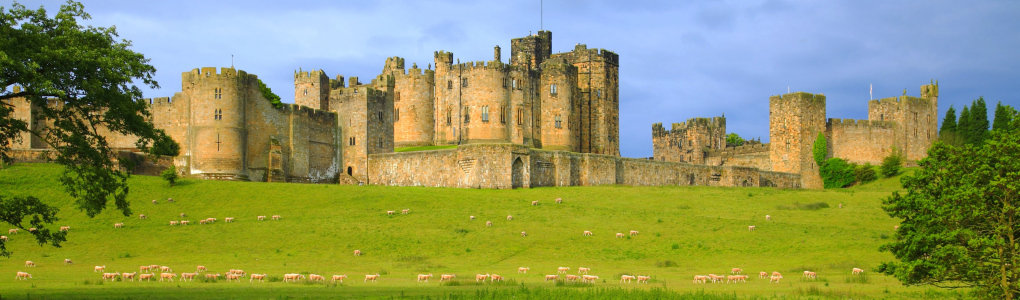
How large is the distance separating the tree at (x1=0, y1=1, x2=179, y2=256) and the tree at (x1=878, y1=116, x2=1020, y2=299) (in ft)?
77.0

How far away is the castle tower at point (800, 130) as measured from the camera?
307 feet

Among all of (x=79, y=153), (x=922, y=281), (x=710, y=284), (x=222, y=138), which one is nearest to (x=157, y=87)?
A: (x=79, y=153)

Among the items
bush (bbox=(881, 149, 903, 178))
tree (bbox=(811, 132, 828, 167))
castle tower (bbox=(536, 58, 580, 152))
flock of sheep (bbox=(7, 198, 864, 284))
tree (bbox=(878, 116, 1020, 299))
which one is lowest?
flock of sheep (bbox=(7, 198, 864, 284))

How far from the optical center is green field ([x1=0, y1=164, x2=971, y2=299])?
108 feet

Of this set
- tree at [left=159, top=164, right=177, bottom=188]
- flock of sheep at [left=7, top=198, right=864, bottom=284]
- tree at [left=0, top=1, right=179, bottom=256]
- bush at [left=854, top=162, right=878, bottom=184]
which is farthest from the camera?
bush at [left=854, top=162, right=878, bottom=184]

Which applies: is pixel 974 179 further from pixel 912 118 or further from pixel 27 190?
pixel 912 118

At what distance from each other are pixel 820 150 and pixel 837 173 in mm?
2919

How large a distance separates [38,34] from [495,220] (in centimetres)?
3034

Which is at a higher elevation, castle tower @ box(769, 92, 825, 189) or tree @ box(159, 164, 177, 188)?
castle tower @ box(769, 92, 825, 189)

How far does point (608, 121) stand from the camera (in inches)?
3880

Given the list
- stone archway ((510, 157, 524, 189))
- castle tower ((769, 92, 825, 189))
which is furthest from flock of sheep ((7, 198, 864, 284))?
castle tower ((769, 92, 825, 189))

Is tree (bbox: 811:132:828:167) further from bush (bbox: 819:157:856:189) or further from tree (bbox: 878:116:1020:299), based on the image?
tree (bbox: 878:116:1020:299)

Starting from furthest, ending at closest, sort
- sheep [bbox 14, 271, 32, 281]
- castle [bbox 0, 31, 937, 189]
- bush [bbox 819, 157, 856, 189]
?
bush [bbox 819, 157, 856, 189] < castle [bbox 0, 31, 937, 189] < sheep [bbox 14, 271, 32, 281]

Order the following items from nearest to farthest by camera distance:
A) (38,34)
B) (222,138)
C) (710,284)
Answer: (38,34) → (710,284) → (222,138)
